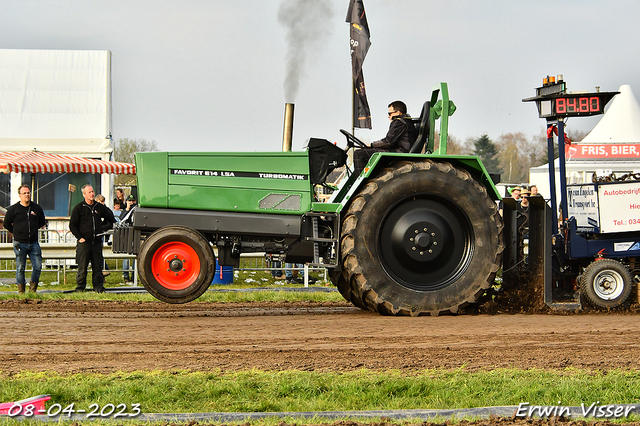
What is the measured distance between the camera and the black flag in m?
15.2

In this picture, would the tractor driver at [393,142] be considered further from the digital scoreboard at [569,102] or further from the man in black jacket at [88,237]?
the man in black jacket at [88,237]

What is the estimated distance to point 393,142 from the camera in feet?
25.3

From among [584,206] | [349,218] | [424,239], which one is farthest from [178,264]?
[584,206]

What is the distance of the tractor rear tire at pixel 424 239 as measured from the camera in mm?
7328

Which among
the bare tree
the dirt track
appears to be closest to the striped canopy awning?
the dirt track

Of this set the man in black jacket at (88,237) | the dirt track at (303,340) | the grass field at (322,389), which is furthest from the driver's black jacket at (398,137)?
the man in black jacket at (88,237)

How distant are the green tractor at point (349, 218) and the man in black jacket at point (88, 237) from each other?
4393 mm

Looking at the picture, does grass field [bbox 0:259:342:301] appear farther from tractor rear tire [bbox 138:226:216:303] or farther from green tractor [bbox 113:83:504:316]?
tractor rear tire [bbox 138:226:216:303]

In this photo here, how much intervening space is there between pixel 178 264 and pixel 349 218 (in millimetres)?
1832

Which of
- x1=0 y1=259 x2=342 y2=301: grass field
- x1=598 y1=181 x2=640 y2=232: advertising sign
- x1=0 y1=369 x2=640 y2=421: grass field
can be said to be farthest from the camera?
x1=0 y1=259 x2=342 y2=301: grass field

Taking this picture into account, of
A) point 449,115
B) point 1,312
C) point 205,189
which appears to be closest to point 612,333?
point 449,115

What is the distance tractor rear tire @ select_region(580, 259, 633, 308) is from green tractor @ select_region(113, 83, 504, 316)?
1460 millimetres

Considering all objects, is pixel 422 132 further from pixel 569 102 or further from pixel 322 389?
pixel 322 389

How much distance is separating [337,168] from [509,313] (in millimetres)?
2613
